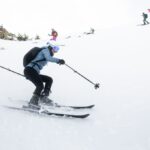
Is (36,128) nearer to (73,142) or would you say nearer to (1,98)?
(73,142)

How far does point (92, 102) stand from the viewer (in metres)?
9.45

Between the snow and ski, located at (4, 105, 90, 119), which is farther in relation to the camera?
ski, located at (4, 105, 90, 119)

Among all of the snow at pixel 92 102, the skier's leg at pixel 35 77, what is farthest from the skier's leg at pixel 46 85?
the snow at pixel 92 102

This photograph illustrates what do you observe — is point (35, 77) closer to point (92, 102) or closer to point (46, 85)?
point (46, 85)

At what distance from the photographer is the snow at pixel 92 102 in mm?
6418

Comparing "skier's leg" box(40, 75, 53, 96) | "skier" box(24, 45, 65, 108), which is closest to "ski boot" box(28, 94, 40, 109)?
"skier" box(24, 45, 65, 108)

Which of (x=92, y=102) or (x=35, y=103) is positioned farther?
(x=92, y=102)

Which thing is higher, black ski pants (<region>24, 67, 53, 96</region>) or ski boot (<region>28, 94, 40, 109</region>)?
black ski pants (<region>24, 67, 53, 96</region>)

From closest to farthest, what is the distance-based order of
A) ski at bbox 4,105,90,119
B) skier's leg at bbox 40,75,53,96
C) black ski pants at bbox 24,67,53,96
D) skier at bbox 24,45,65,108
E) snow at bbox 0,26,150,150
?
1. snow at bbox 0,26,150,150
2. ski at bbox 4,105,90,119
3. skier at bbox 24,45,65,108
4. black ski pants at bbox 24,67,53,96
5. skier's leg at bbox 40,75,53,96

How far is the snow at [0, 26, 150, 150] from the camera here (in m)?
6.42

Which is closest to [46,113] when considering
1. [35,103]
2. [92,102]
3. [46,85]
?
[35,103]

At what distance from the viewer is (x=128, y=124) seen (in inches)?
288

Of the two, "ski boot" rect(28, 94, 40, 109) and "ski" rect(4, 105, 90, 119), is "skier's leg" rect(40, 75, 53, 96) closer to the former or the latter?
"ski boot" rect(28, 94, 40, 109)

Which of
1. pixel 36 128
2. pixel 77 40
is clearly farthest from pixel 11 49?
pixel 36 128
